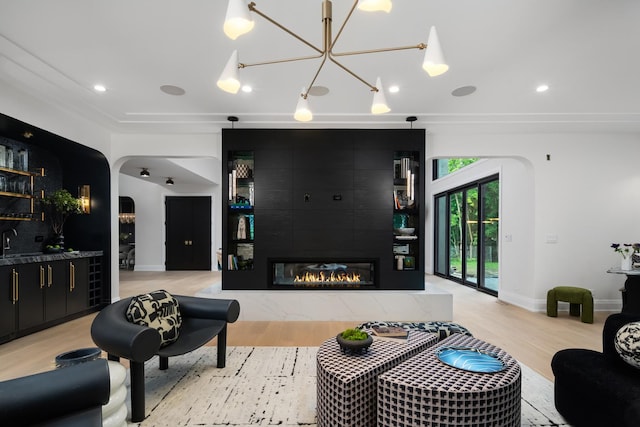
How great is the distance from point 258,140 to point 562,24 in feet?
12.2

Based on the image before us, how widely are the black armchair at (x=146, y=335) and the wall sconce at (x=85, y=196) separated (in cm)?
321

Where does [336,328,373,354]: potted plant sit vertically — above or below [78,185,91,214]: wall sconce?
below

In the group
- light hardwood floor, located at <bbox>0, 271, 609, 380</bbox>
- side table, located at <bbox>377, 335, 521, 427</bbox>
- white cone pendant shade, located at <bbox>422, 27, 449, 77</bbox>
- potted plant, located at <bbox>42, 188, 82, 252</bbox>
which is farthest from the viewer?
potted plant, located at <bbox>42, 188, 82, 252</bbox>

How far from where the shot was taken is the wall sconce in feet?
17.0

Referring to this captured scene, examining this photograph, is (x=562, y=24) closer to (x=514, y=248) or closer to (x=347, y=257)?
(x=347, y=257)

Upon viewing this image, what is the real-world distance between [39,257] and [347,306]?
395cm

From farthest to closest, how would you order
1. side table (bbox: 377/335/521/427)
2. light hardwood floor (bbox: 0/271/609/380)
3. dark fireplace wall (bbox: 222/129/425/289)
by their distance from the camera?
dark fireplace wall (bbox: 222/129/425/289) < light hardwood floor (bbox: 0/271/609/380) < side table (bbox: 377/335/521/427)

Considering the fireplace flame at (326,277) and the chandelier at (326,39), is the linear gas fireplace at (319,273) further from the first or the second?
the chandelier at (326,39)

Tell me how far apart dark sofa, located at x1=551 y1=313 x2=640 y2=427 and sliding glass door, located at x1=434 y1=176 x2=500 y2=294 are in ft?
14.3

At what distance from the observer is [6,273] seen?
371cm

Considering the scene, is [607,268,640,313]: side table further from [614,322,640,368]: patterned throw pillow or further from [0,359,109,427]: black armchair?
[0,359,109,427]: black armchair

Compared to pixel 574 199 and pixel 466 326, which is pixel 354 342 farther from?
pixel 574 199

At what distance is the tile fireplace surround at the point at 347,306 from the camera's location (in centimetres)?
463

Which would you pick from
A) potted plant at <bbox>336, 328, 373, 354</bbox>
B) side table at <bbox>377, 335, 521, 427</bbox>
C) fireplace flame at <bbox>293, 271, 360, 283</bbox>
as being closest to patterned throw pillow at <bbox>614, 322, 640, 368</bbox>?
side table at <bbox>377, 335, 521, 427</bbox>
